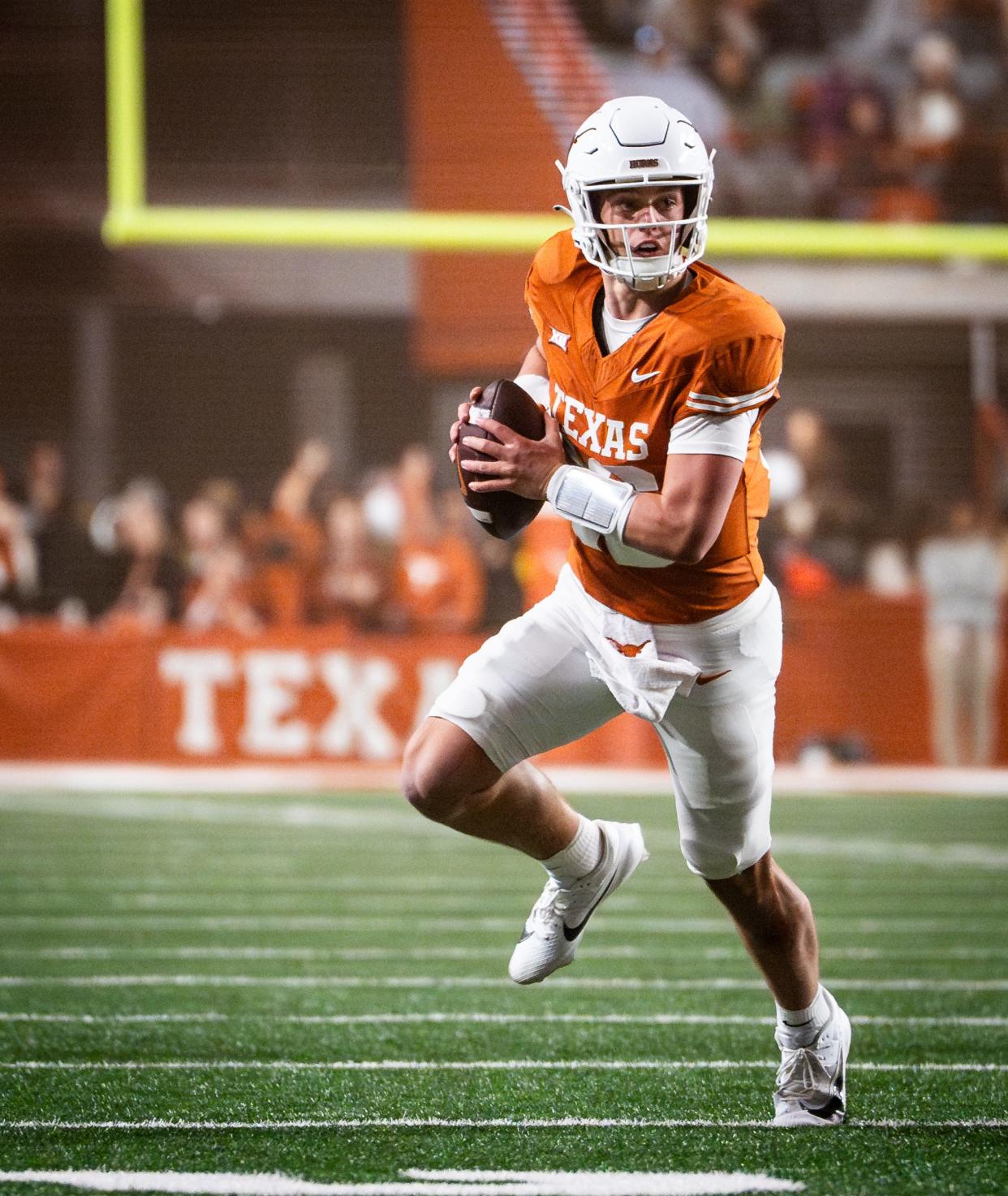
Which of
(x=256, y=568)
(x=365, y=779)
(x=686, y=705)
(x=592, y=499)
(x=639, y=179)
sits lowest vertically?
(x=365, y=779)

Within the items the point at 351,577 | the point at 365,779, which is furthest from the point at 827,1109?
the point at 351,577

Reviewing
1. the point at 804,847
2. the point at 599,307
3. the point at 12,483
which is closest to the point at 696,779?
the point at 599,307

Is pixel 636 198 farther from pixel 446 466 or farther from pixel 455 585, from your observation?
pixel 446 466

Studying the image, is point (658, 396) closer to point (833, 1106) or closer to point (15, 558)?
point (833, 1106)

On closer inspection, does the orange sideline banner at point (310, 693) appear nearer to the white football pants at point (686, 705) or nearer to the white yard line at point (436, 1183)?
the white football pants at point (686, 705)

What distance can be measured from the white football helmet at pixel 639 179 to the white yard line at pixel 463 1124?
123 cm

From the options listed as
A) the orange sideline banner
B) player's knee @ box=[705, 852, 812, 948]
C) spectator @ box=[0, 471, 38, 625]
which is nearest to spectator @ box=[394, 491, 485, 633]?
the orange sideline banner

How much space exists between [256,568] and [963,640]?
12.4ft

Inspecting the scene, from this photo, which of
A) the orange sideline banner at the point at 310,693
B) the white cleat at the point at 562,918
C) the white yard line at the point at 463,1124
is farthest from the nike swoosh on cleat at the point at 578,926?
the orange sideline banner at the point at 310,693

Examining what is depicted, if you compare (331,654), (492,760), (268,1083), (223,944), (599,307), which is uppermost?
(599,307)

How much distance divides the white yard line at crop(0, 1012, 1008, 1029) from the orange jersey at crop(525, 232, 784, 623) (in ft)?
3.66

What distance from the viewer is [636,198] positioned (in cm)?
284

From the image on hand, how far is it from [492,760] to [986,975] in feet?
6.10

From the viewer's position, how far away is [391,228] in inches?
418
